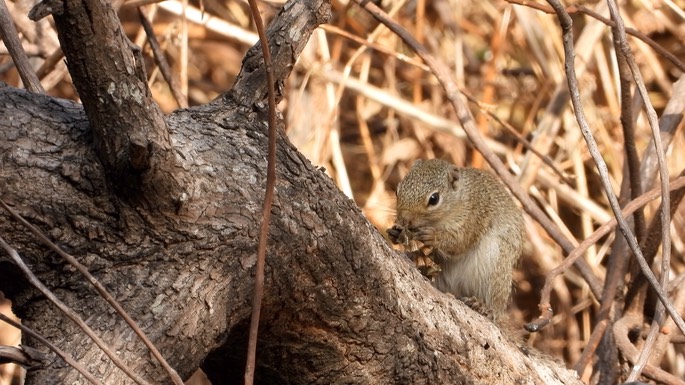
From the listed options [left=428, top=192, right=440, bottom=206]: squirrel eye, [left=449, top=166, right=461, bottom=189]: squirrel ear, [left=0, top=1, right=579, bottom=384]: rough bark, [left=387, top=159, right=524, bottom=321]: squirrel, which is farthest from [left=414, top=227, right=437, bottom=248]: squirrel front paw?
[left=0, top=1, right=579, bottom=384]: rough bark

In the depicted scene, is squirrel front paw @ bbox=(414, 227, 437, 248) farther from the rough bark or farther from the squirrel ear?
the rough bark

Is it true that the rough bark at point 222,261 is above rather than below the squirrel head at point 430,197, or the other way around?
below

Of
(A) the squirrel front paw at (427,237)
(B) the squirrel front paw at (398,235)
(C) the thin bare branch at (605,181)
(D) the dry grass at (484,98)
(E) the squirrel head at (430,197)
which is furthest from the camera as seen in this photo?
(D) the dry grass at (484,98)

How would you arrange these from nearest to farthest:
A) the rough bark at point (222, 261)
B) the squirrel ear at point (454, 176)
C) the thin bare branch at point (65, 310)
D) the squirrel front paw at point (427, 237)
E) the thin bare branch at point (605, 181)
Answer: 1. the thin bare branch at point (65, 310)
2. the rough bark at point (222, 261)
3. the thin bare branch at point (605, 181)
4. the squirrel front paw at point (427, 237)
5. the squirrel ear at point (454, 176)

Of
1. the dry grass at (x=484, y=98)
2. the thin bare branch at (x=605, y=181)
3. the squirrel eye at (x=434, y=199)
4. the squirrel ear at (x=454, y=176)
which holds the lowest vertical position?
the thin bare branch at (x=605, y=181)

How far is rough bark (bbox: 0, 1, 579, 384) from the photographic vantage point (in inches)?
56.5

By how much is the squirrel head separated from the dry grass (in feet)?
1.81

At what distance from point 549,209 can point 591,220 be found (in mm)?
477

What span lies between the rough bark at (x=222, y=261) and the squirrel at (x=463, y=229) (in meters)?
0.79

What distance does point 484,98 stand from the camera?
4.45 meters

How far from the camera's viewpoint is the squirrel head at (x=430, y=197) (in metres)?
3.01

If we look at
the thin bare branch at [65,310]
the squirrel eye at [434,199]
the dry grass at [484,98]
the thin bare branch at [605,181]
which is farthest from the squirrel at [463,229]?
the thin bare branch at [65,310]

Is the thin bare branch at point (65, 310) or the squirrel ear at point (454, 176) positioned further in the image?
the squirrel ear at point (454, 176)

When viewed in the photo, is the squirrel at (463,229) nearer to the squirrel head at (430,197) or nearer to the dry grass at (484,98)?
the squirrel head at (430,197)
